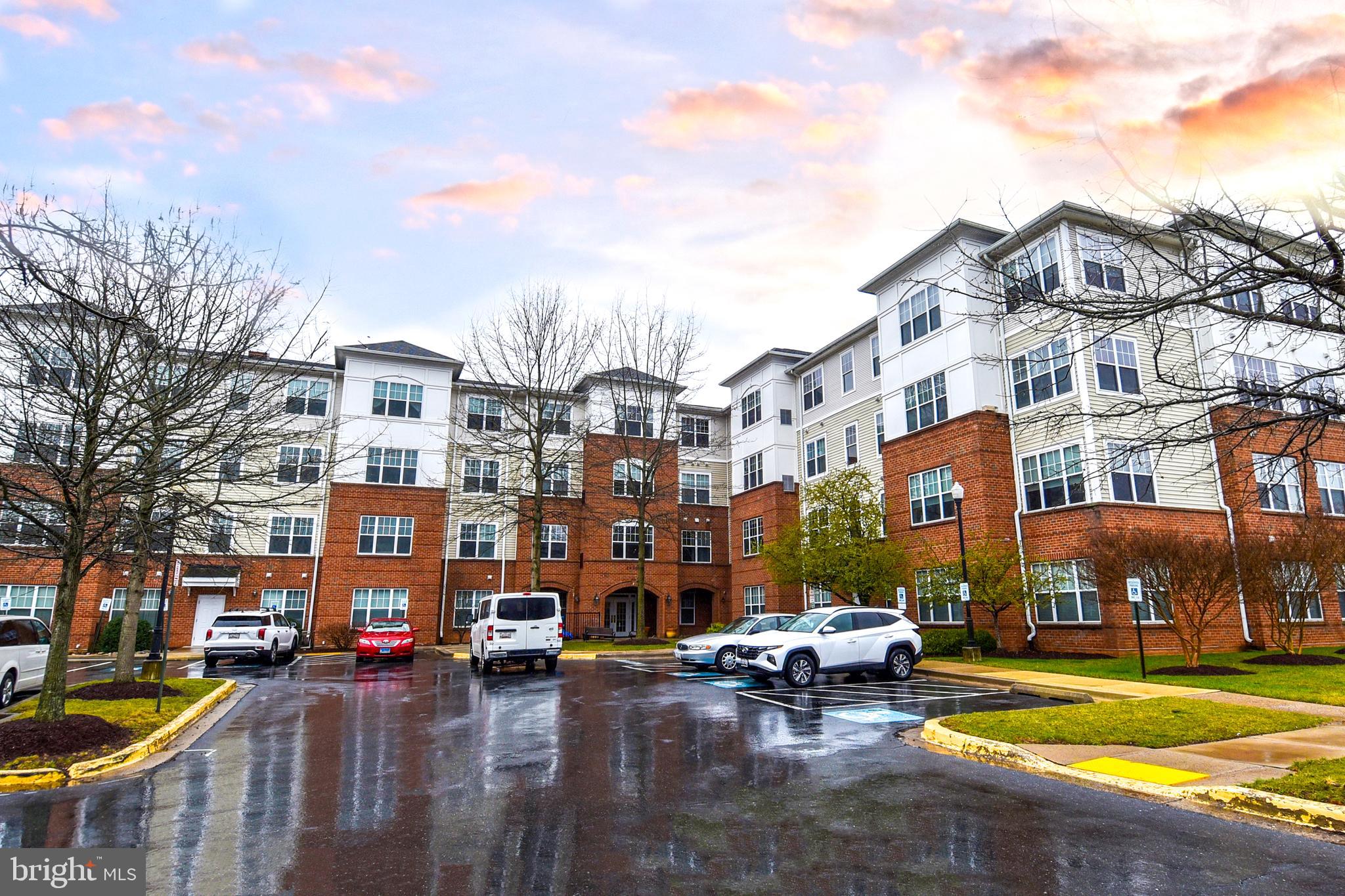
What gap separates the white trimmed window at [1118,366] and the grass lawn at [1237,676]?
8043 mm

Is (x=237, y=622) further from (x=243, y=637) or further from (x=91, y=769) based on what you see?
(x=91, y=769)

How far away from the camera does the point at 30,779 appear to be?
8.26 meters

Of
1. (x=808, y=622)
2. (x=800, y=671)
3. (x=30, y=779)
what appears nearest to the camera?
(x=30, y=779)

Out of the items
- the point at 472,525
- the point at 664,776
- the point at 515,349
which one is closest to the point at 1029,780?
the point at 664,776

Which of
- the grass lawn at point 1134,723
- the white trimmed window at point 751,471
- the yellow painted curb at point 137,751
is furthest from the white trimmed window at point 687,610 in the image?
the grass lawn at point 1134,723

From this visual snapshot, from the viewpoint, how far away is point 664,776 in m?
8.11

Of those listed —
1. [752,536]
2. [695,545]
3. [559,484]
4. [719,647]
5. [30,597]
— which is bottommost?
[719,647]

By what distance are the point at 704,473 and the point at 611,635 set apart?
37.0 ft

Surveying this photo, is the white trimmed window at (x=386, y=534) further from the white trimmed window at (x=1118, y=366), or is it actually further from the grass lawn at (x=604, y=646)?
the white trimmed window at (x=1118, y=366)

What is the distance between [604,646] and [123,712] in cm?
2036

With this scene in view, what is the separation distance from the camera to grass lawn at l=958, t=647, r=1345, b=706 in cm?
1354

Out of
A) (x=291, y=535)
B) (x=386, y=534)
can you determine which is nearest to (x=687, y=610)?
(x=386, y=534)

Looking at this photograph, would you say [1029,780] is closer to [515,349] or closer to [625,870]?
[625,870]

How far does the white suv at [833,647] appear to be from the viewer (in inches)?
650
